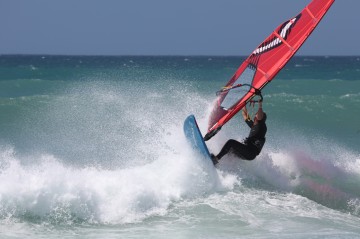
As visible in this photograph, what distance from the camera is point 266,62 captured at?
29.8 feet

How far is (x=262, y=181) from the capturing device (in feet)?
29.8

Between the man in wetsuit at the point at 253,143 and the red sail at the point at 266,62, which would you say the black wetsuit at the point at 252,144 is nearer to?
the man in wetsuit at the point at 253,143

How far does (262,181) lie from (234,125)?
16.4 feet

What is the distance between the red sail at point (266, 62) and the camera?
8.73 meters

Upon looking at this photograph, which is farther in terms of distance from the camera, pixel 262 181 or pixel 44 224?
pixel 262 181

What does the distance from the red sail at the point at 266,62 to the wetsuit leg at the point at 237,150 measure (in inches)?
14.7

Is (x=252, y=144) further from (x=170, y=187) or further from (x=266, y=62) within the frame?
(x=266, y=62)
